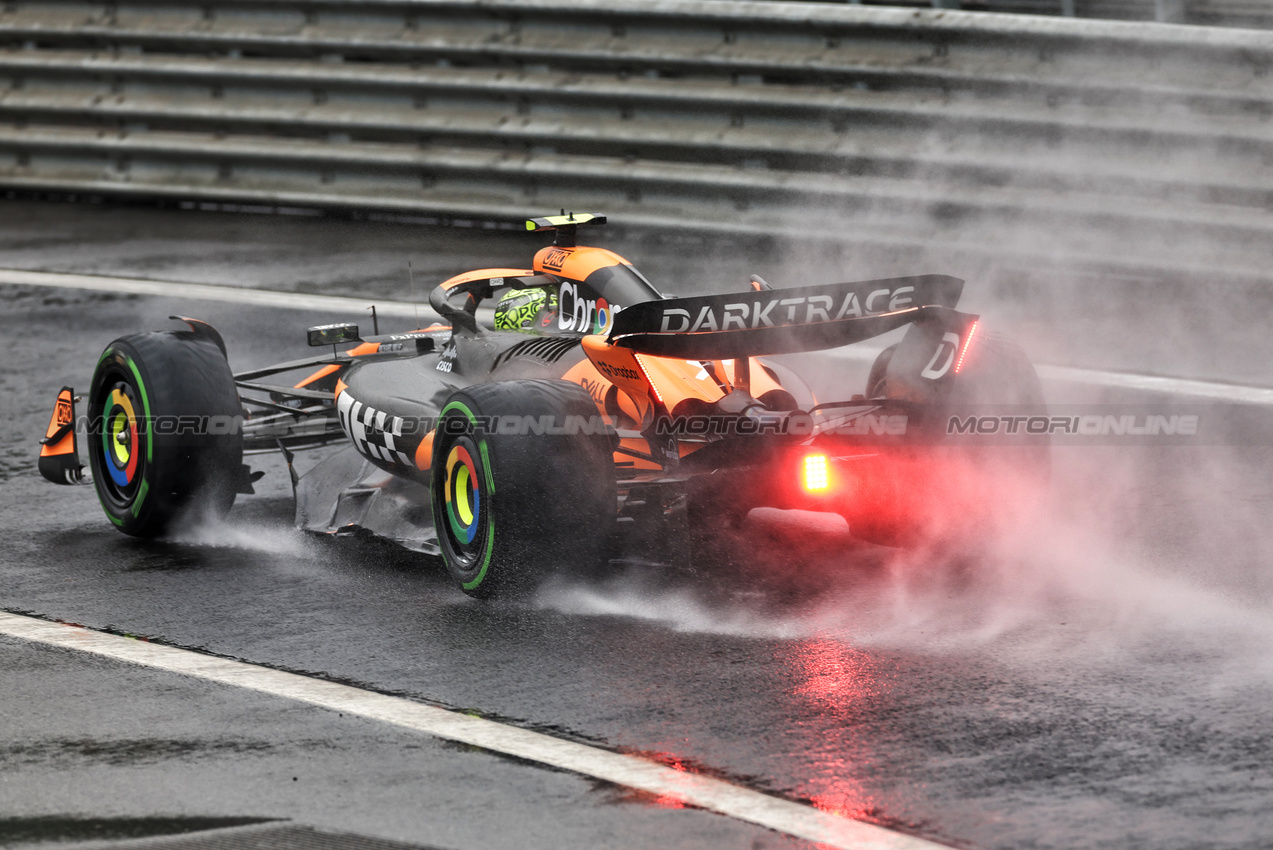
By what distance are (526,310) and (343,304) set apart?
453 centimetres

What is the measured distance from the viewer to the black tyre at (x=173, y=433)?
683cm

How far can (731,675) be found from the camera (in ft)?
16.8

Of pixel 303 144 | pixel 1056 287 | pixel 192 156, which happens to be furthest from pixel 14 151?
pixel 1056 287

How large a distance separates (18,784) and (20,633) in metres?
1.44

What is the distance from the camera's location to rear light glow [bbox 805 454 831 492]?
222 inches

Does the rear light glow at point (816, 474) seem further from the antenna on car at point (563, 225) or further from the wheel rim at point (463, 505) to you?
the antenna on car at point (563, 225)

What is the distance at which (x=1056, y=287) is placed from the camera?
10477 millimetres

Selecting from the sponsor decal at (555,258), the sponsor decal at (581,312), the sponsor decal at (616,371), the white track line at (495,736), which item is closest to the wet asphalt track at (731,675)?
the white track line at (495,736)

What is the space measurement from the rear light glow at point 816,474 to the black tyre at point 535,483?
2.05 feet

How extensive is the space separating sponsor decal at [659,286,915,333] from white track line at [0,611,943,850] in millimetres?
1529

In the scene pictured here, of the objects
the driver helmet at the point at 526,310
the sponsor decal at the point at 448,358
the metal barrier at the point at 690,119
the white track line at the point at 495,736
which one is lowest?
the white track line at the point at 495,736

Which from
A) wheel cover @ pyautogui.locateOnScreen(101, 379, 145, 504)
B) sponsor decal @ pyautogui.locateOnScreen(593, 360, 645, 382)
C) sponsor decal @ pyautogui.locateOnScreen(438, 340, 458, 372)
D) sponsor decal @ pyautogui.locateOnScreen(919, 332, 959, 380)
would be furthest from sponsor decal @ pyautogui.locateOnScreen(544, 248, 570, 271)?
wheel cover @ pyautogui.locateOnScreen(101, 379, 145, 504)

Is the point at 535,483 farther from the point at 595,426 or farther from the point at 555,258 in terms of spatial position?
the point at 555,258

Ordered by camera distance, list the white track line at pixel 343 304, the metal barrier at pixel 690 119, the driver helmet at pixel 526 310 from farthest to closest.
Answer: the metal barrier at pixel 690 119, the white track line at pixel 343 304, the driver helmet at pixel 526 310
